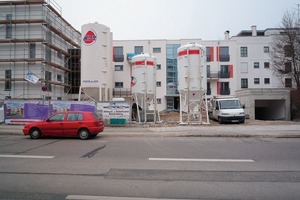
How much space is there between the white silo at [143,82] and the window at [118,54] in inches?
855

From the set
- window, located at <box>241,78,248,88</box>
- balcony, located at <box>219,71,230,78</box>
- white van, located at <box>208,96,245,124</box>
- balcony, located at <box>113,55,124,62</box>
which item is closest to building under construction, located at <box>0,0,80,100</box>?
balcony, located at <box>113,55,124,62</box>

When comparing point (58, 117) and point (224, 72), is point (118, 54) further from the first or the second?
point (58, 117)

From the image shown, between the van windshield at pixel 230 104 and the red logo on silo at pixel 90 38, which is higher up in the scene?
the red logo on silo at pixel 90 38

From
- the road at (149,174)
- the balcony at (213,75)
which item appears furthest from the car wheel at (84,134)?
the balcony at (213,75)

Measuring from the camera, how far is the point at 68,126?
40.7 ft

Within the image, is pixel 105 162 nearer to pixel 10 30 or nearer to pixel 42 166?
pixel 42 166

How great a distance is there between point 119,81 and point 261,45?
2792 centimetres

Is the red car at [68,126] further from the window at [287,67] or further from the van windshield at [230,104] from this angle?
the window at [287,67]

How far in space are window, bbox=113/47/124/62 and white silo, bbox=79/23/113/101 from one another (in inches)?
824

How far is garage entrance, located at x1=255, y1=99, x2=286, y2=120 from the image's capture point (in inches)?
1203

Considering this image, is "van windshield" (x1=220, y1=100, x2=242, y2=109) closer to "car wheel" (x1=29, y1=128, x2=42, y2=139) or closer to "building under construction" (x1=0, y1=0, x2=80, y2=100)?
"car wheel" (x1=29, y1=128, x2=42, y2=139)

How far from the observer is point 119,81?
42625 millimetres

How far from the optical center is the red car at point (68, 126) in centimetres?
1237

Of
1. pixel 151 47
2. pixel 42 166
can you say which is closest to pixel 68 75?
pixel 151 47
